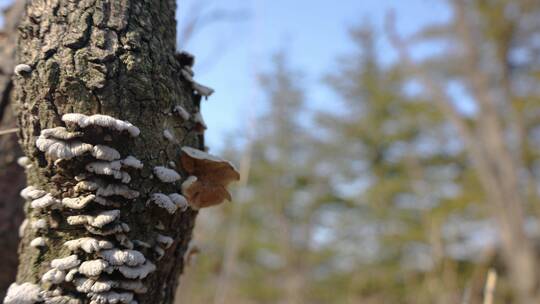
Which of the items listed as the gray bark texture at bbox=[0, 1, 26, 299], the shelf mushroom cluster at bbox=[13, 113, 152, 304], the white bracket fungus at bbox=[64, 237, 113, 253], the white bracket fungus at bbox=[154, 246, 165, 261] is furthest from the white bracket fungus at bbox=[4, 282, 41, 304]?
the gray bark texture at bbox=[0, 1, 26, 299]

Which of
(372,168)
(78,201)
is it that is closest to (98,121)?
(78,201)

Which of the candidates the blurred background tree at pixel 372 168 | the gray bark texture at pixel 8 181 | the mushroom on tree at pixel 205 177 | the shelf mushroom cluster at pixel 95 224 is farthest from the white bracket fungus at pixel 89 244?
the blurred background tree at pixel 372 168

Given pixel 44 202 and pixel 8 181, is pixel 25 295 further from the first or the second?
pixel 8 181

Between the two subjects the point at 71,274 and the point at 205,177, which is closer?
the point at 71,274

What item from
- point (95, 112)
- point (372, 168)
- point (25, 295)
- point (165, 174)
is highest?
point (372, 168)

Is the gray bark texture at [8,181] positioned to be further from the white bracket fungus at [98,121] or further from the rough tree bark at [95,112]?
the white bracket fungus at [98,121]

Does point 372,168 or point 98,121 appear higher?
point 372,168

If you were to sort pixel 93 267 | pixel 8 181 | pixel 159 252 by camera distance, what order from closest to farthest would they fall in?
pixel 93 267, pixel 159 252, pixel 8 181
